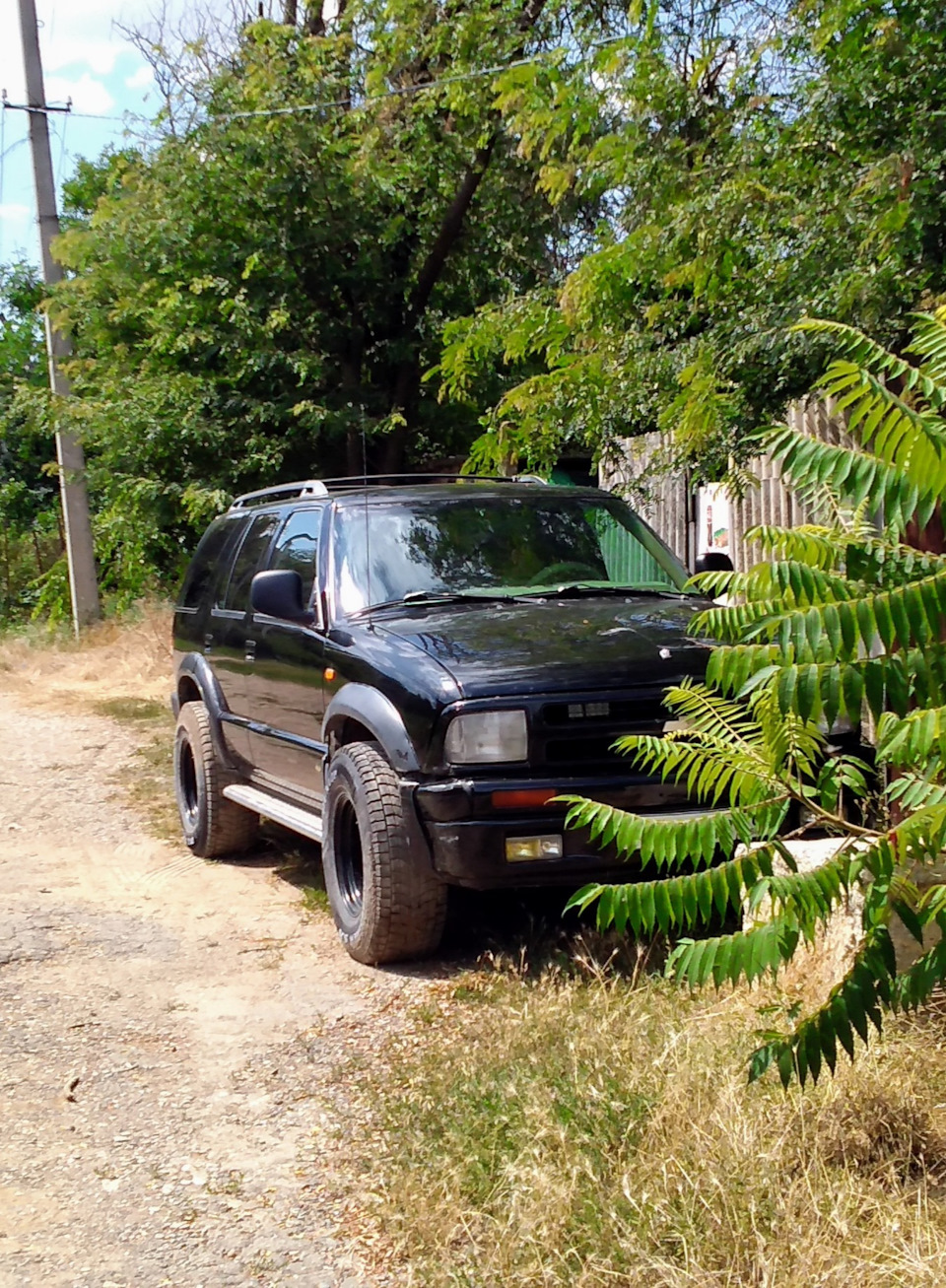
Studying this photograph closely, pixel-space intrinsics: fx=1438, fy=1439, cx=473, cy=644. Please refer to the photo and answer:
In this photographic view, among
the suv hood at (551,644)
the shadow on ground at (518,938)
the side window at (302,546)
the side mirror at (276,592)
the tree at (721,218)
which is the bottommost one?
the shadow on ground at (518,938)

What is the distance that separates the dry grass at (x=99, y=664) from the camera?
16.2 meters

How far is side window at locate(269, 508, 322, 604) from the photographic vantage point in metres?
7.04

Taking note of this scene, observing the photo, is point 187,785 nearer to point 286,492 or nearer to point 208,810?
point 208,810

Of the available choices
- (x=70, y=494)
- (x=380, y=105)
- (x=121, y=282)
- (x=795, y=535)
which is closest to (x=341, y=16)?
(x=380, y=105)

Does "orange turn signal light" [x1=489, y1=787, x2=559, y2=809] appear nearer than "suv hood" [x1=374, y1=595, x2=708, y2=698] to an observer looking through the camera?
Yes

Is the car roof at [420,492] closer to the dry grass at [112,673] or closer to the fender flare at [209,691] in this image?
the fender flare at [209,691]

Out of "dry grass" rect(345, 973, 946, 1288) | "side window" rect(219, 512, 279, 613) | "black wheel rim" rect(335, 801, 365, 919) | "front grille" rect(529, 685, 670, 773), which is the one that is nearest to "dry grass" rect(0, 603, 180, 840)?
"side window" rect(219, 512, 279, 613)

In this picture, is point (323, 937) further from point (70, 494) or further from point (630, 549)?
point (70, 494)

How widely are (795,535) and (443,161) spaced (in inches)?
514

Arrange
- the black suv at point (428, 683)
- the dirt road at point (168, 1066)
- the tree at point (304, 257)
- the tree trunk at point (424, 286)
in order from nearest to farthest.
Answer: the dirt road at point (168, 1066), the black suv at point (428, 683), the tree at point (304, 257), the tree trunk at point (424, 286)

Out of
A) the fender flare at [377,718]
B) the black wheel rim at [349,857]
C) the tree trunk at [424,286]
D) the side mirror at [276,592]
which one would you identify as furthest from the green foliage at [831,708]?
the tree trunk at [424,286]

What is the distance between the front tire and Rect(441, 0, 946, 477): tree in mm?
2777

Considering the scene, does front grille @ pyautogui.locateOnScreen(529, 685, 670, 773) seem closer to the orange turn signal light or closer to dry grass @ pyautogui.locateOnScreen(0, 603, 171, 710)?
the orange turn signal light

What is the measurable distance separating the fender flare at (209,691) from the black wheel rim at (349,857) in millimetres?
1979
